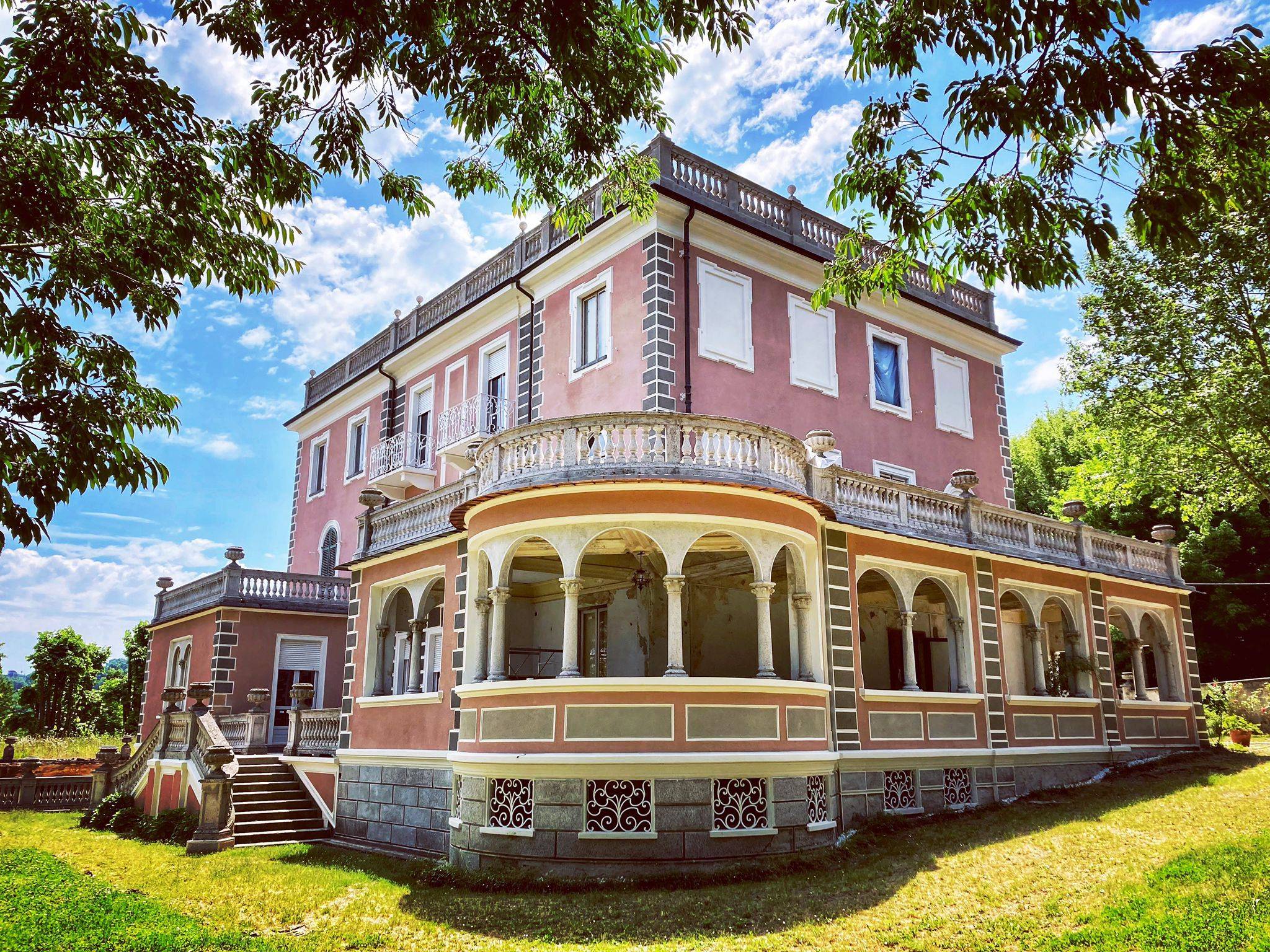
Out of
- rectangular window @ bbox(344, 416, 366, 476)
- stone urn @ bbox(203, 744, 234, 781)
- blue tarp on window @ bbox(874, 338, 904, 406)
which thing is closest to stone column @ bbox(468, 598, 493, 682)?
stone urn @ bbox(203, 744, 234, 781)

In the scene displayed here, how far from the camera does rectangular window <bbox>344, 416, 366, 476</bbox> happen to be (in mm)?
27953

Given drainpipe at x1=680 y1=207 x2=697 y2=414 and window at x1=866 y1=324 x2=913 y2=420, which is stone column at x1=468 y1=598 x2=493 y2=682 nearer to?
drainpipe at x1=680 y1=207 x2=697 y2=414

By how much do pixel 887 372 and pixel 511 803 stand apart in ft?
42.9

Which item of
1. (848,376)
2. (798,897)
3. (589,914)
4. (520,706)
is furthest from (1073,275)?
(848,376)

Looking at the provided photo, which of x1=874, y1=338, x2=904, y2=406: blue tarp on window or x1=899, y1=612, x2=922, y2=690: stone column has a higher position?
x1=874, y1=338, x2=904, y2=406: blue tarp on window

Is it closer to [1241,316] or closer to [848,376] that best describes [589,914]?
[848,376]

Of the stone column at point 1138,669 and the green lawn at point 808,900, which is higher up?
the stone column at point 1138,669

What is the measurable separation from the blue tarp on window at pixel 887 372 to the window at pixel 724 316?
13.5 ft

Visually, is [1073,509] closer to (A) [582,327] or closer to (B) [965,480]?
(B) [965,480]

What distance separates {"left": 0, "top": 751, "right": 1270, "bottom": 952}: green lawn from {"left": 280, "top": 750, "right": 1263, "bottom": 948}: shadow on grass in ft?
0.12

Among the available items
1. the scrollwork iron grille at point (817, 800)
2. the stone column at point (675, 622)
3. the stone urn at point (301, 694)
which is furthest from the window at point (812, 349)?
the stone urn at point (301, 694)

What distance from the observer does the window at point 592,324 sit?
726 inches

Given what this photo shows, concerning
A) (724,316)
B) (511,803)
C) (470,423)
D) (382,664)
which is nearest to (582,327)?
(724,316)

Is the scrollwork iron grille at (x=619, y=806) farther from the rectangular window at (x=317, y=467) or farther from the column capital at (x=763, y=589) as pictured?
the rectangular window at (x=317, y=467)
